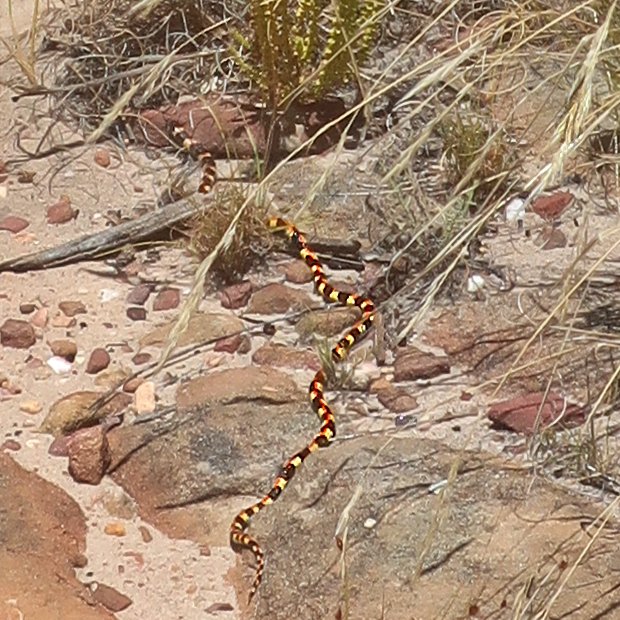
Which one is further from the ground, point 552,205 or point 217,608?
point 552,205

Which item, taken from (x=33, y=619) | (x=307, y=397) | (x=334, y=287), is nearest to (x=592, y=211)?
(x=334, y=287)

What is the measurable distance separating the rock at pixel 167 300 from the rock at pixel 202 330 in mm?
81

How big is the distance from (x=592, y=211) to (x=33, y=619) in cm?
197

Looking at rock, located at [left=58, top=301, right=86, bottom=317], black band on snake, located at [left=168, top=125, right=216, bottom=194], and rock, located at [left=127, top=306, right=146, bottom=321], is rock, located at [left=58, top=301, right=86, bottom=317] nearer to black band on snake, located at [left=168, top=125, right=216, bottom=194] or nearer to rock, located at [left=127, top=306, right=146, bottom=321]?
rock, located at [left=127, top=306, right=146, bottom=321]

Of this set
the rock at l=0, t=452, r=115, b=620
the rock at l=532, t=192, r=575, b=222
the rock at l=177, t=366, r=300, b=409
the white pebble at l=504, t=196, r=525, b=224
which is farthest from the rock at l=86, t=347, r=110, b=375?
the rock at l=532, t=192, r=575, b=222

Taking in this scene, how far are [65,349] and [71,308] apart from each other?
7.0 inches

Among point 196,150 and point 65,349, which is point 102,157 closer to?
point 196,150

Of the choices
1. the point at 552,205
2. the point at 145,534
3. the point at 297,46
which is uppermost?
the point at 297,46

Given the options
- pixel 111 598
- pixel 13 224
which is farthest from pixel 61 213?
pixel 111 598

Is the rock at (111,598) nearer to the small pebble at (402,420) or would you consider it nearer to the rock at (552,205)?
the small pebble at (402,420)

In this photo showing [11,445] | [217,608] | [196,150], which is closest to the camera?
[217,608]

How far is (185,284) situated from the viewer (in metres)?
3.84

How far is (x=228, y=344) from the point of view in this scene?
360cm

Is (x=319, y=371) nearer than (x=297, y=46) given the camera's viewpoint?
Yes
